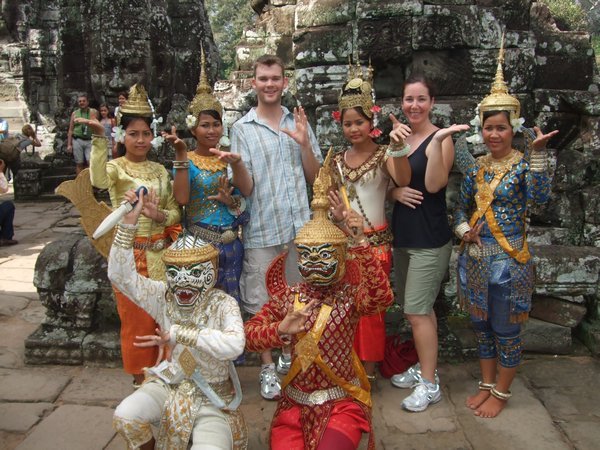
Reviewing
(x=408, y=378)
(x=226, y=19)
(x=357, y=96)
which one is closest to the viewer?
(x=357, y=96)

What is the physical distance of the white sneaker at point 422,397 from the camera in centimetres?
349

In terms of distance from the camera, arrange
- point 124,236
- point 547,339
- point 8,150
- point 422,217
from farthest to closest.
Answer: point 8,150 < point 547,339 < point 422,217 < point 124,236

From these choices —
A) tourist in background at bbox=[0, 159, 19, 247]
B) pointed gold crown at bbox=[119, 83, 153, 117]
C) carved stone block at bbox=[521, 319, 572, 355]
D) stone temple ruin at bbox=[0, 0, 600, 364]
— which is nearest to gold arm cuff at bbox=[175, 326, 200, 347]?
pointed gold crown at bbox=[119, 83, 153, 117]

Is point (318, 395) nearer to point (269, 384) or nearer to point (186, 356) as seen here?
point (186, 356)


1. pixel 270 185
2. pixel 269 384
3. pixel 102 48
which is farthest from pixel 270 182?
pixel 102 48

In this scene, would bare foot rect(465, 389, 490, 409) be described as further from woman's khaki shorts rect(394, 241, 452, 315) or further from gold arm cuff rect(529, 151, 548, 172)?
gold arm cuff rect(529, 151, 548, 172)

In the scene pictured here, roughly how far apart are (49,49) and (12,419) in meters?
15.0

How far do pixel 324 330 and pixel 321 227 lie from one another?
1.55 ft

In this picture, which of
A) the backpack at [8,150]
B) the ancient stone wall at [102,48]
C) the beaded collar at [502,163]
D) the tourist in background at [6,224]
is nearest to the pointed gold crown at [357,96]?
the beaded collar at [502,163]

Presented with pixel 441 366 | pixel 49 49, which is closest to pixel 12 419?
pixel 441 366

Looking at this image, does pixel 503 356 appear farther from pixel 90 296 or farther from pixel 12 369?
pixel 12 369

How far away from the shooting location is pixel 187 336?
2.56 m

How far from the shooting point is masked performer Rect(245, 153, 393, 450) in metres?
2.62

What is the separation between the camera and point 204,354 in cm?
272
